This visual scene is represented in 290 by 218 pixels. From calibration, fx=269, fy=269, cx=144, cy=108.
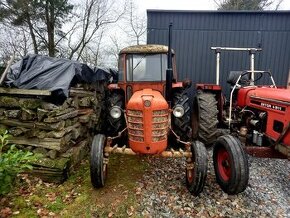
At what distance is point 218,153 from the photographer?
162 inches

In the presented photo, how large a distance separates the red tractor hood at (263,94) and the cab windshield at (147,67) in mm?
1627

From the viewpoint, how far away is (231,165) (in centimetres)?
357

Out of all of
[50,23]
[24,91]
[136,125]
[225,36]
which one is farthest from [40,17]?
[136,125]

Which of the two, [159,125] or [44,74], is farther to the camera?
[44,74]

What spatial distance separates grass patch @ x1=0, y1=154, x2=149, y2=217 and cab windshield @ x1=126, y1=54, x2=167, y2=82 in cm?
178

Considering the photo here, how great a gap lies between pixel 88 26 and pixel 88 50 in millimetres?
2207

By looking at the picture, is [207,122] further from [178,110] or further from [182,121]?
[178,110]

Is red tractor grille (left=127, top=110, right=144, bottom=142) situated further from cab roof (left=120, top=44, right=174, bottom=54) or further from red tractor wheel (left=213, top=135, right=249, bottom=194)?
cab roof (left=120, top=44, right=174, bottom=54)

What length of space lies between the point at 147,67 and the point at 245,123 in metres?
2.15

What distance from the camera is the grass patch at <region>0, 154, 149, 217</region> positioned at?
11.0 feet

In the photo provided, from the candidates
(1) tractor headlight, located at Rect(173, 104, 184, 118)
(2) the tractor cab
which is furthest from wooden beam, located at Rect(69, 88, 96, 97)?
(1) tractor headlight, located at Rect(173, 104, 184, 118)

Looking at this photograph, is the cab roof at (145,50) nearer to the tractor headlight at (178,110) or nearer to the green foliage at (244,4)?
the tractor headlight at (178,110)

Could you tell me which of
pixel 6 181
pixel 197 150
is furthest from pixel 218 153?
pixel 6 181

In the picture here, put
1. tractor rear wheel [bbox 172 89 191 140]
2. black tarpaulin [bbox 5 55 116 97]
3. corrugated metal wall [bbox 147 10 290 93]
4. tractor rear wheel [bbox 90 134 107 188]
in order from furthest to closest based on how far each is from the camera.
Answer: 1. corrugated metal wall [bbox 147 10 290 93]
2. tractor rear wheel [bbox 172 89 191 140]
3. black tarpaulin [bbox 5 55 116 97]
4. tractor rear wheel [bbox 90 134 107 188]
